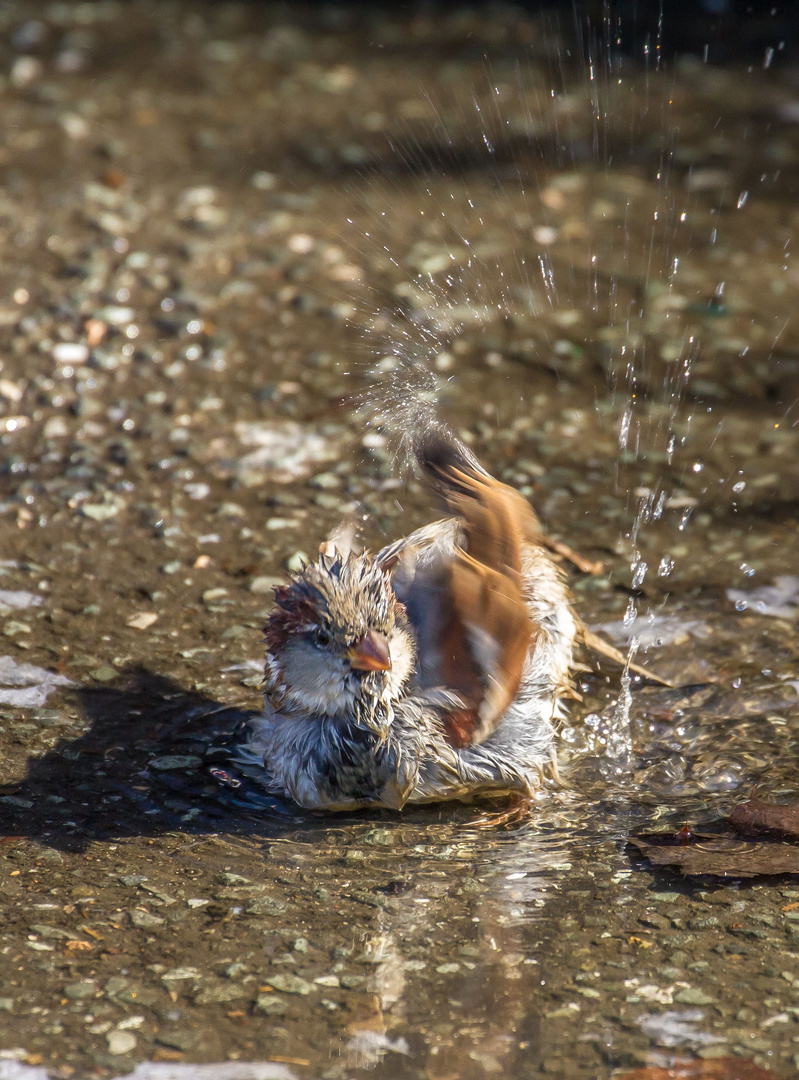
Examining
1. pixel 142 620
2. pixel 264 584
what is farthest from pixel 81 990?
pixel 264 584

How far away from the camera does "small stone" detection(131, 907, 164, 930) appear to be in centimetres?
325

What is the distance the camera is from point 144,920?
327 cm

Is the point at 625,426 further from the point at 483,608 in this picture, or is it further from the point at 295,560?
the point at 483,608

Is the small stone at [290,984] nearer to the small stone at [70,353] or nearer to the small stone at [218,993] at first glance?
the small stone at [218,993]

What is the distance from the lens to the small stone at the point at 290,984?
119 inches

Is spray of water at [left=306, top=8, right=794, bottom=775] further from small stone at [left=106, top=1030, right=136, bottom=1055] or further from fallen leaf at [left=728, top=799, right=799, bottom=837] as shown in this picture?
small stone at [left=106, top=1030, right=136, bottom=1055]

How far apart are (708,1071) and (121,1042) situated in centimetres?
135

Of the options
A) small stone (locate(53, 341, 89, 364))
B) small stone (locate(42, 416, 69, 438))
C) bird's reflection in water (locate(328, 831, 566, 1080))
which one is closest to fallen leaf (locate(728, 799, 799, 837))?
bird's reflection in water (locate(328, 831, 566, 1080))

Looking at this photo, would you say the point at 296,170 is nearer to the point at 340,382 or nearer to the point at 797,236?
the point at 340,382

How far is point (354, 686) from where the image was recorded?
12.3 ft

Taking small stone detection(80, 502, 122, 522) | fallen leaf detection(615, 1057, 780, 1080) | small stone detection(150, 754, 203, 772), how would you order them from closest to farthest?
1. fallen leaf detection(615, 1057, 780, 1080)
2. small stone detection(150, 754, 203, 772)
3. small stone detection(80, 502, 122, 522)

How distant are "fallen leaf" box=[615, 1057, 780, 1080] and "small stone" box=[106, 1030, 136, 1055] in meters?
1.12

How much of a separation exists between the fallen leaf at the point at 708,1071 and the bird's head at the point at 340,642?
1.33 m

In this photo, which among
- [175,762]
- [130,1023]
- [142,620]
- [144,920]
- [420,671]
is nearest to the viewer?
[130,1023]
